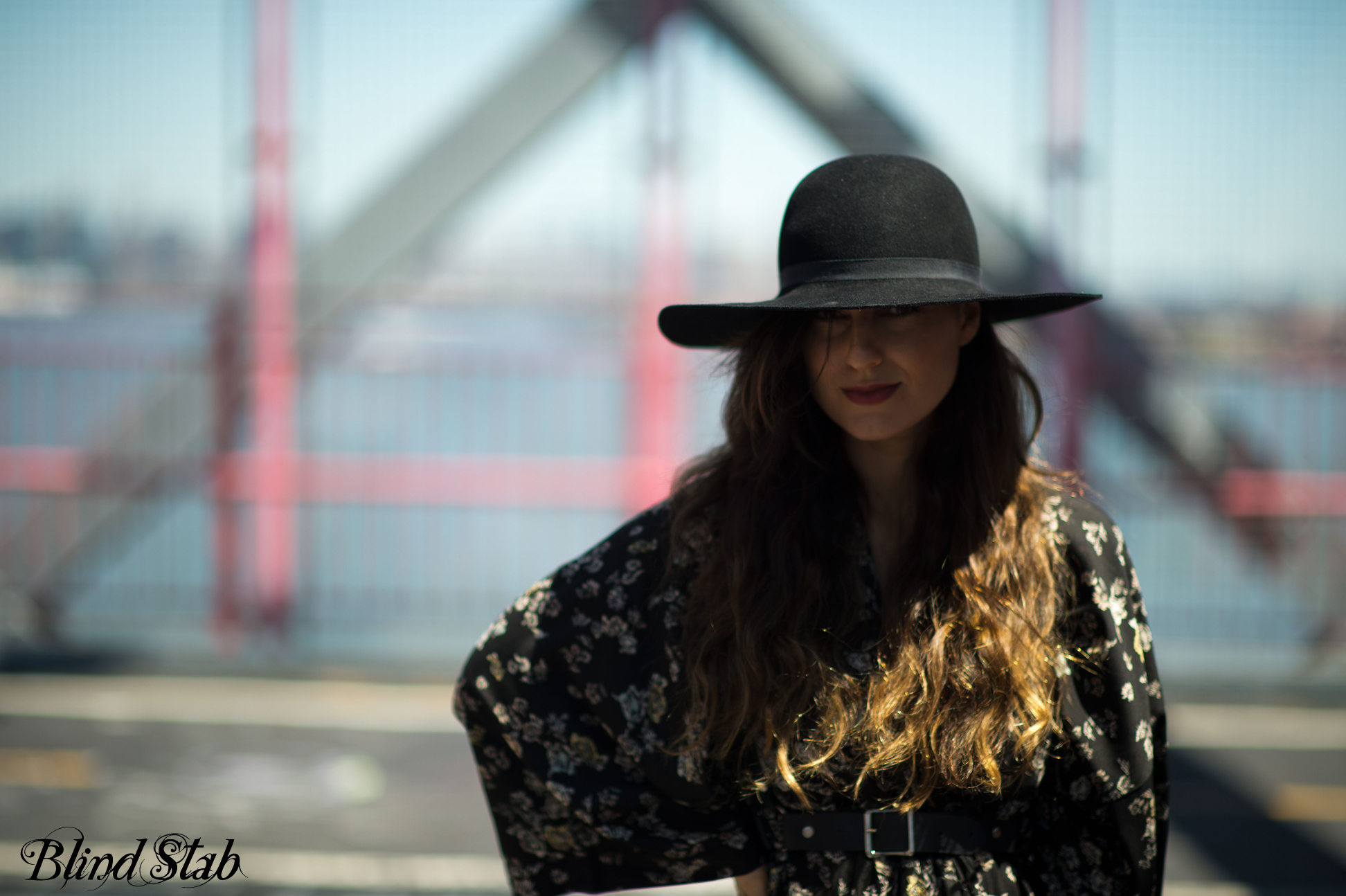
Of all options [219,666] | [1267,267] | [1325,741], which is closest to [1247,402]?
[1267,267]

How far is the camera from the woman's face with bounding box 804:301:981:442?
1.38 metres

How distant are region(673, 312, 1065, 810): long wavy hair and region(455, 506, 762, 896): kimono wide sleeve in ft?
0.23

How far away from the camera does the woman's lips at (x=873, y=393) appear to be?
139 centimetres

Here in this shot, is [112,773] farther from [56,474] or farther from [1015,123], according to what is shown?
[1015,123]

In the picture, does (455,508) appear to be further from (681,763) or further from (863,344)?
(863,344)

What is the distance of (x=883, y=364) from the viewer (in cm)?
138

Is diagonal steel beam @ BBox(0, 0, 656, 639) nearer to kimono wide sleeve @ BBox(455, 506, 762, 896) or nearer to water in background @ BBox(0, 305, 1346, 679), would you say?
water in background @ BBox(0, 305, 1346, 679)

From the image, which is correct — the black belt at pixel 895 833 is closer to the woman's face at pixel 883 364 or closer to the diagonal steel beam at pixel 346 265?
the woman's face at pixel 883 364

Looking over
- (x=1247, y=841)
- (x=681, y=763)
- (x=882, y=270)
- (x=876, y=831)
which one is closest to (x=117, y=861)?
(x=681, y=763)

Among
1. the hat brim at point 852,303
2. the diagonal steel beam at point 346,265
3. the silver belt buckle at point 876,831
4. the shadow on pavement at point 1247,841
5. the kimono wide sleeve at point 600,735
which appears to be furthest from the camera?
the diagonal steel beam at point 346,265

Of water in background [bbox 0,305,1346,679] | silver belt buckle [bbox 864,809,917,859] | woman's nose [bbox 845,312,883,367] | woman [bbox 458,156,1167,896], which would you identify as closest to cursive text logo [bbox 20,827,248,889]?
water in background [bbox 0,305,1346,679]

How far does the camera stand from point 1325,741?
435 centimetres

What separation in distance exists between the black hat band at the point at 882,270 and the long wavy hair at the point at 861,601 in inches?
4.2

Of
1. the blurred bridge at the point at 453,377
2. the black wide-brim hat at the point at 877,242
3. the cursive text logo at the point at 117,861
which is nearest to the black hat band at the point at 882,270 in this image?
the black wide-brim hat at the point at 877,242
